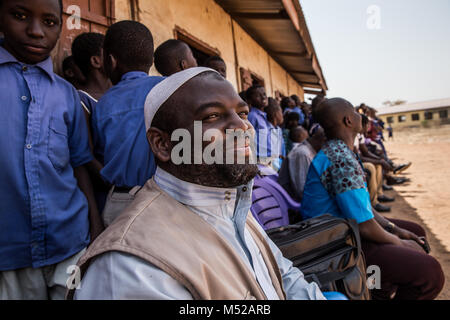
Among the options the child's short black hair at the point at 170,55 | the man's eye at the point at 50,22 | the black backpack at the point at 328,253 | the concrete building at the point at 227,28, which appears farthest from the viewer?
the concrete building at the point at 227,28

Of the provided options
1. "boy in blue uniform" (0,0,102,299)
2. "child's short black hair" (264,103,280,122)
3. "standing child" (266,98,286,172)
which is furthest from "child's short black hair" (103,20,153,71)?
"child's short black hair" (264,103,280,122)

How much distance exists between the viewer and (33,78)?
1.30m

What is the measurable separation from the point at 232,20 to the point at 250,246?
607 cm

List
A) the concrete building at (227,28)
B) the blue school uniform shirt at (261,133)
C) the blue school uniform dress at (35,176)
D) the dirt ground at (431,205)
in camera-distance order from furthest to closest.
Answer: the blue school uniform shirt at (261,133), the dirt ground at (431,205), the concrete building at (227,28), the blue school uniform dress at (35,176)

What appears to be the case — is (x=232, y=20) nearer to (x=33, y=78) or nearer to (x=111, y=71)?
(x=111, y=71)

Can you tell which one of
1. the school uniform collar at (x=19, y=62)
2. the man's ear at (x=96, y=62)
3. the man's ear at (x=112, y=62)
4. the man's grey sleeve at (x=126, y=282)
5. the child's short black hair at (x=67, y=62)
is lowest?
the man's grey sleeve at (x=126, y=282)

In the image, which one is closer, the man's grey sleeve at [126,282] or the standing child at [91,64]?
the man's grey sleeve at [126,282]

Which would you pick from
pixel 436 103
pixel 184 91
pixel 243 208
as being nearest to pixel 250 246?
pixel 243 208

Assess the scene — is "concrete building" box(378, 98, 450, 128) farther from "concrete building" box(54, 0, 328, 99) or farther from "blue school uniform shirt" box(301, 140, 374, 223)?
"blue school uniform shirt" box(301, 140, 374, 223)

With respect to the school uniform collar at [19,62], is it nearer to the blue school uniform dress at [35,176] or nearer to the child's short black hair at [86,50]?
the blue school uniform dress at [35,176]

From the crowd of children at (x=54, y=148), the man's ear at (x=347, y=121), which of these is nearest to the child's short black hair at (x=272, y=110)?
the man's ear at (x=347, y=121)

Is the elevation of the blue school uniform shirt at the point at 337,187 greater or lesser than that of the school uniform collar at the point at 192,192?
lesser

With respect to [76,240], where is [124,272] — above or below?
above

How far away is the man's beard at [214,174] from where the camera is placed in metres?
1.02
